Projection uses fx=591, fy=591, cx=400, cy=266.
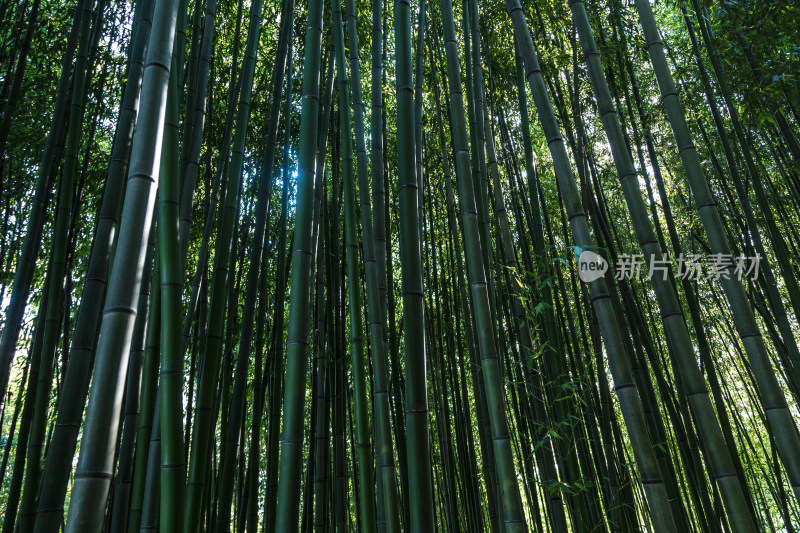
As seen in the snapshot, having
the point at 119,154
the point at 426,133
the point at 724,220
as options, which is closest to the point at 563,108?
the point at 426,133

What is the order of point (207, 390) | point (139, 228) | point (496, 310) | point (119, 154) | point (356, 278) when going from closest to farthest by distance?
point (139, 228) < point (119, 154) < point (207, 390) < point (356, 278) < point (496, 310)

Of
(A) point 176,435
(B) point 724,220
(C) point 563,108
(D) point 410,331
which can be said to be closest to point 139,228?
(A) point 176,435

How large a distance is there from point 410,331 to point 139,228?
670mm

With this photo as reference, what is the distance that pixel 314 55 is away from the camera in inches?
66.7

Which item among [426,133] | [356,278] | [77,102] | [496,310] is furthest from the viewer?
[426,133]

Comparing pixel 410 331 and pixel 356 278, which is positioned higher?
pixel 356 278

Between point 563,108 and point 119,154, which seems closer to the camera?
point 119,154

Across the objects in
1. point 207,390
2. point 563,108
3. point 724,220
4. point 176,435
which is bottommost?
point 176,435

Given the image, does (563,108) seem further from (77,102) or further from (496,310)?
(77,102)

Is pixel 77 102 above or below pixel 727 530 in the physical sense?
above

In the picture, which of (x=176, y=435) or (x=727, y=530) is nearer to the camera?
(x=176, y=435)

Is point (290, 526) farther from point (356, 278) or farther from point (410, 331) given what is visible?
point (356, 278)

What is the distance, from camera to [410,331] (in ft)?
4.67

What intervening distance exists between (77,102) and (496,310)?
6.14ft
